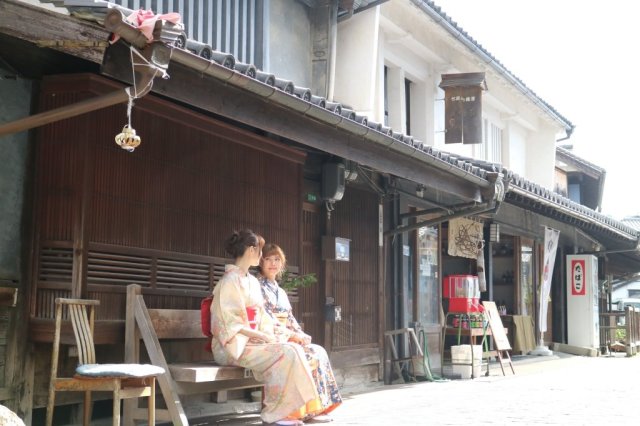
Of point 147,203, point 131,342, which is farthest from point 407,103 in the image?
point 131,342

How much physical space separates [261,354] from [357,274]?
15.6 feet

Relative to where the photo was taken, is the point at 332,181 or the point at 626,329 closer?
the point at 332,181

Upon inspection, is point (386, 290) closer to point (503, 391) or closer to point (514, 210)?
point (503, 391)

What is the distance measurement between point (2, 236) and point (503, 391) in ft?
22.4

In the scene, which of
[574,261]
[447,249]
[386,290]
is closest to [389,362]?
[386,290]

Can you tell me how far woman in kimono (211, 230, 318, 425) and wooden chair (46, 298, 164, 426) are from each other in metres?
1.03

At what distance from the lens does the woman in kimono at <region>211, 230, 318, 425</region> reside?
736 cm

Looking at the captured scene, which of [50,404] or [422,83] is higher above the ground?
[422,83]

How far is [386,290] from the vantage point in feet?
43.0

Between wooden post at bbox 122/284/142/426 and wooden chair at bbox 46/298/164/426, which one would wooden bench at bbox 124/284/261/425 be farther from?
wooden chair at bbox 46/298/164/426

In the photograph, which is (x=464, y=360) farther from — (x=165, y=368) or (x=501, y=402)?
(x=165, y=368)

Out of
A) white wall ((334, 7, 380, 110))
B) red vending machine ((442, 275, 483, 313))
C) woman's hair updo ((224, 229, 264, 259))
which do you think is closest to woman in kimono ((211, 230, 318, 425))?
woman's hair updo ((224, 229, 264, 259))

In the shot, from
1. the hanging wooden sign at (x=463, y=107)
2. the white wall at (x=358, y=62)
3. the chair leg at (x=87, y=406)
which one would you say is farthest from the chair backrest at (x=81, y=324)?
the hanging wooden sign at (x=463, y=107)

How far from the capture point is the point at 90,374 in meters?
6.07
